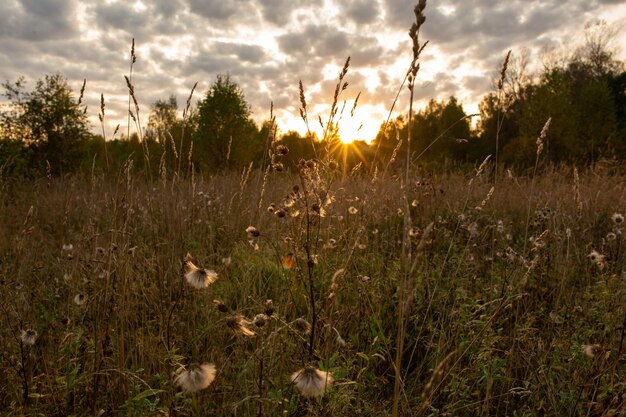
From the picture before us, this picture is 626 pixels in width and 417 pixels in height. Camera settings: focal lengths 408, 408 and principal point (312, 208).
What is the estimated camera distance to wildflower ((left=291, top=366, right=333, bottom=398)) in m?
1.04

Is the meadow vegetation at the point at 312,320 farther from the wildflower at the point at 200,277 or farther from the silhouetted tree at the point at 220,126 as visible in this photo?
the silhouetted tree at the point at 220,126

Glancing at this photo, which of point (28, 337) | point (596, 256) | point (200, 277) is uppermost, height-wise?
point (200, 277)

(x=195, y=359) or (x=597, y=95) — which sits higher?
(x=597, y=95)

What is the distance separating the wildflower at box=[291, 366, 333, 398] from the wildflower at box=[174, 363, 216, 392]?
0.23 metres

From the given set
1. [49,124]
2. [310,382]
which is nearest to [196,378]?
[310,382]

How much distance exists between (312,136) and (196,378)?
2.86 ft

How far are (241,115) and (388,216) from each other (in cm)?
2407

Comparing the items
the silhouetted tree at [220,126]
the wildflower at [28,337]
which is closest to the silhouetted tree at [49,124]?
the silhouetted tree at [220,126]

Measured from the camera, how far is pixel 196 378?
1088mm

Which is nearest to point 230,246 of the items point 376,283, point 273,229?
point 273,229

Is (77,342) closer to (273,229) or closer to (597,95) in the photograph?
(273,229)

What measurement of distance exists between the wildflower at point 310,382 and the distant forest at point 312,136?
71 centimetres

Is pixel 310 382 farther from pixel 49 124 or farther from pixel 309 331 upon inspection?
pixel 49 124

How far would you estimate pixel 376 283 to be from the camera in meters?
3.02
